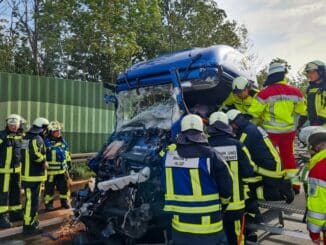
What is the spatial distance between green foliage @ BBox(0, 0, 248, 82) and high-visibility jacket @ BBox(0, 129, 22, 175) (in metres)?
6.47

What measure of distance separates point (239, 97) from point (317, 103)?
0.99 m

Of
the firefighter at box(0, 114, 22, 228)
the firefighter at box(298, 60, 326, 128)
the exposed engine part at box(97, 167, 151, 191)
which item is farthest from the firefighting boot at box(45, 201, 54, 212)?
the firefighter at box(298, 60, 326, 128)

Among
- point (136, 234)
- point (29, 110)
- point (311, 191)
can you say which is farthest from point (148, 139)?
point (29, 110)

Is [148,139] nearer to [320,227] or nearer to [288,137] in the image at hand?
[288,137]

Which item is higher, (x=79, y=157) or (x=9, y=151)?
(x=9, y=151)

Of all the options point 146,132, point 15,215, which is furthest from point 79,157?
point 146,132

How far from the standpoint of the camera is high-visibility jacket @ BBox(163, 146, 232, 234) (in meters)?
3.29

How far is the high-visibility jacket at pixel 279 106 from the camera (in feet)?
15.7

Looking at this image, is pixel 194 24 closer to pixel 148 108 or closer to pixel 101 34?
pixel 101 34

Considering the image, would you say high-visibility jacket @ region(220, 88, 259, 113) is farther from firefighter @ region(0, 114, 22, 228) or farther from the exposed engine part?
firefighter @ region(0, 114, 22, 228)

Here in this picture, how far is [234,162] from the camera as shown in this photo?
3.80 meters

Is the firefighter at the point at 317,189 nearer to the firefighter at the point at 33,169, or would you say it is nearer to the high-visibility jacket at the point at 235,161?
the high-visibility jacket at the point at 235,161

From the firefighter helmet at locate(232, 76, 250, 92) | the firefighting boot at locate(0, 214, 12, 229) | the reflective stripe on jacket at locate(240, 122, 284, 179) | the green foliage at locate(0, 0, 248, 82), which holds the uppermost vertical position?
the green foliage at locate(0, 0, 248, 82)

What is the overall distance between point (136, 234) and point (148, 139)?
1376mm
